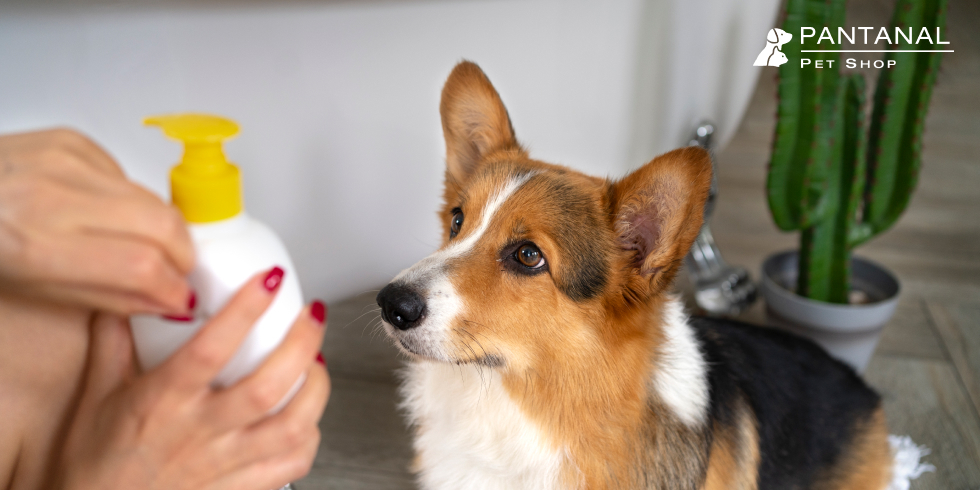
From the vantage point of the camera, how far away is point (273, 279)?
66 centimetres

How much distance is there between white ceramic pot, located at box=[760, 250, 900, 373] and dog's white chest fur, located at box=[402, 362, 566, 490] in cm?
118

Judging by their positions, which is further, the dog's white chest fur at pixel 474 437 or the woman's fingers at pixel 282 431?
the dog's white chest fur at pixel 474 437

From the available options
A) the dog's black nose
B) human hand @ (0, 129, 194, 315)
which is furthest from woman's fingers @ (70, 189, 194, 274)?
the dog's black nose

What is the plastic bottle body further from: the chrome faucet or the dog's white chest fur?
the chrome faucet

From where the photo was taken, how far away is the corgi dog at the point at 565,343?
109cm

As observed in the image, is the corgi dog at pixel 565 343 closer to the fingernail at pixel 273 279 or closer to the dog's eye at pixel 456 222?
the dog's eye at pixel 456 222

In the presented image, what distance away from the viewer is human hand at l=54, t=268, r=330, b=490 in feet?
2.06

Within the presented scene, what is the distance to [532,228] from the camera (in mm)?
1185

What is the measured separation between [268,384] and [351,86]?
977mm

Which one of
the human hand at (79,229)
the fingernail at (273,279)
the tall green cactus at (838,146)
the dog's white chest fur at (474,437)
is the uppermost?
the human hand at (79,229)

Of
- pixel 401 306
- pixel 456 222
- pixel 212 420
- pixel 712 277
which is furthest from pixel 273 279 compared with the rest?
pixel 712 277

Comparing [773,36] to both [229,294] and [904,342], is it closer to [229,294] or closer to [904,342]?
[904,342]

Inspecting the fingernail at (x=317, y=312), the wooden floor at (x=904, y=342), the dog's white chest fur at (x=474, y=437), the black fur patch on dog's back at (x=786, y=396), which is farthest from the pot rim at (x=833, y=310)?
the fingernail at (x=317, y=312)

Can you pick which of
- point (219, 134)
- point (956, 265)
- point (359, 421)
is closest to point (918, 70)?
point (956, 265)
